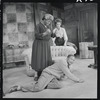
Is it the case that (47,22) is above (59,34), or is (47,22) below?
above

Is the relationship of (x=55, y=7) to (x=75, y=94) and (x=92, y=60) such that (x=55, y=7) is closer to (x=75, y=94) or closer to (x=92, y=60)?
(x=92, y=60)

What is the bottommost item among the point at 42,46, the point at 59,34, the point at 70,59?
the point at 70,59

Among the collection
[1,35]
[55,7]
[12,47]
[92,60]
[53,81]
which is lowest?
[53,81]

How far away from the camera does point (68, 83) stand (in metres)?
→ 1.45

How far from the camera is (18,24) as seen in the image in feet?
4.76

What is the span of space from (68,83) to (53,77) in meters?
0.15

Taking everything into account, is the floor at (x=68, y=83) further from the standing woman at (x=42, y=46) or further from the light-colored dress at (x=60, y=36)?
the light-colored dress at (x=60, y=36)

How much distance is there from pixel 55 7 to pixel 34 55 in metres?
0.49

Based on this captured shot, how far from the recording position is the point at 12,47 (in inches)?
57.5

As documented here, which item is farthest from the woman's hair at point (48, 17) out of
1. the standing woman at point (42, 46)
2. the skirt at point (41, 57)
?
the skirt at point (41, 57)

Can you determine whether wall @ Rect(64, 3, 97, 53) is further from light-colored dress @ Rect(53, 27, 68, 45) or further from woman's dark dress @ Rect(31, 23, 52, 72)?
woman's dark dress @ Rect(31, 23, 52, 72)

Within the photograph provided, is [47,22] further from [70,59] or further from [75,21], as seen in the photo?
[70,59]

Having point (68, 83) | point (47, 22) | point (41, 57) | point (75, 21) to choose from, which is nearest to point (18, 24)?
point (47, 22)

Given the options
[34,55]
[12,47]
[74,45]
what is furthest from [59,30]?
[12,47]
